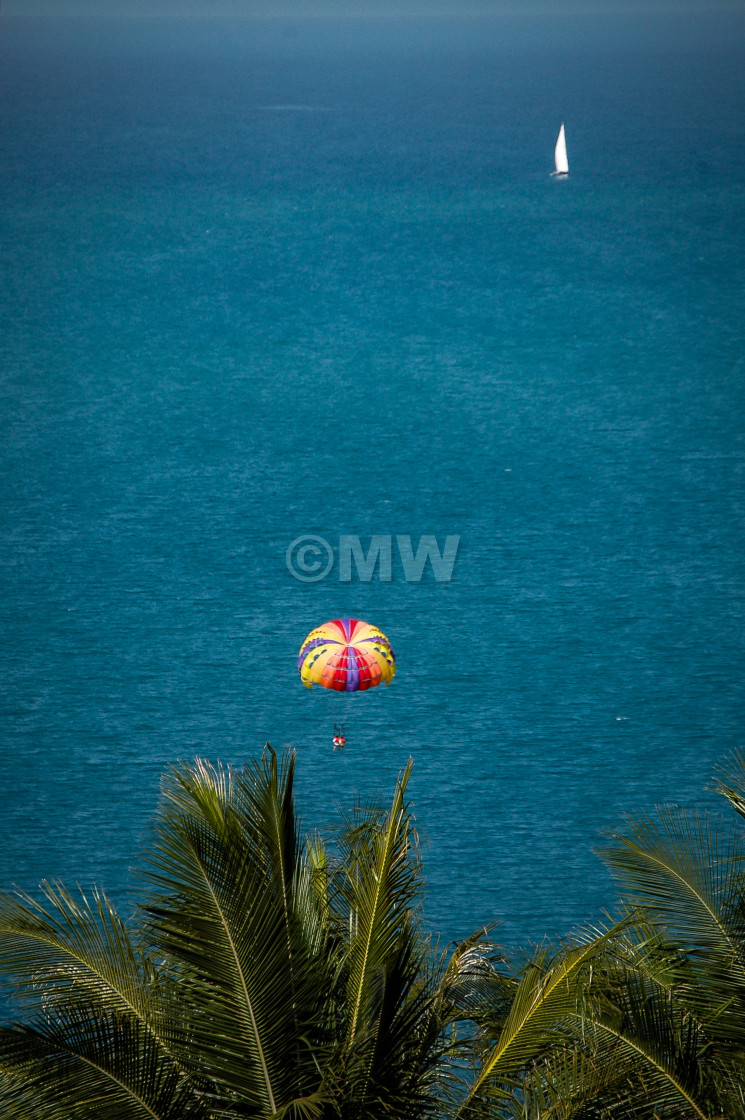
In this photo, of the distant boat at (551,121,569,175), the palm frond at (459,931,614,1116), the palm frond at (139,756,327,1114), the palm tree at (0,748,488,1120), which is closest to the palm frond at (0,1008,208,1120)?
the palm tree at (0,748,488,1120)

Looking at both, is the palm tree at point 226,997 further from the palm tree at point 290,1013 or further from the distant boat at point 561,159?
the distant boat at point 561,159

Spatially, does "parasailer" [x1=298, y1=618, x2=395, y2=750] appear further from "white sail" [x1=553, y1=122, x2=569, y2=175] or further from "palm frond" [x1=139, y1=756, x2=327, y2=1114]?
"white sail" [x1=553, y1=122, x2=569, y2=175]

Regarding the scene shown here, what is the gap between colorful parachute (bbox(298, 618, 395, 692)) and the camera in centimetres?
1146

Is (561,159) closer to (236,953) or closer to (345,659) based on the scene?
(345,659)

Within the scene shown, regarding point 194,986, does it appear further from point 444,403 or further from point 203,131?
point 203,131

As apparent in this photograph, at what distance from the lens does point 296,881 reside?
5.65 meters

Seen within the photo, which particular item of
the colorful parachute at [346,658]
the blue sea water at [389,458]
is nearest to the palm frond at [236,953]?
the blue sea water at [389,458]

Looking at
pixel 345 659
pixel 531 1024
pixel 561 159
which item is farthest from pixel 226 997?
pixel 561 159

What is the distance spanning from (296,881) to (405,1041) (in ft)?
2.53

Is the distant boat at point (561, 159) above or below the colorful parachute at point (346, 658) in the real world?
above

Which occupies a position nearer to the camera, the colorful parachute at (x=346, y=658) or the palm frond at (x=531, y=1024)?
the palm frond at (x=531, y=1024)

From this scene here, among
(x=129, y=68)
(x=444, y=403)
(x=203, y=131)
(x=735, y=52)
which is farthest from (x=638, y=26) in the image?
(x=444, y=403)

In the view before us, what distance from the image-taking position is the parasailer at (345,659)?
37.6 feet

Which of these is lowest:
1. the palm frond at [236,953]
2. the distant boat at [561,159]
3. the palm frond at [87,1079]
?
the palm frond at [87,1079]
